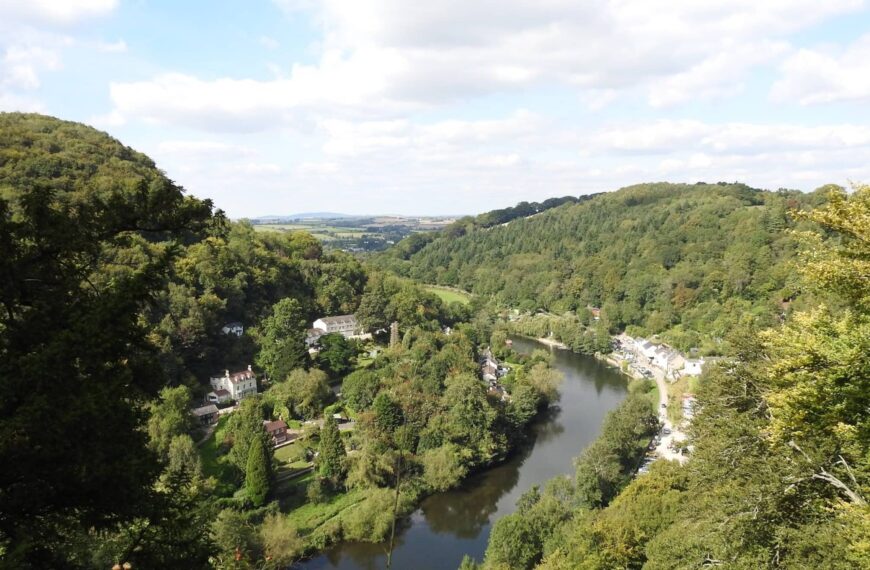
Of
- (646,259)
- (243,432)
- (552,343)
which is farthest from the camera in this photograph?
(646,259)

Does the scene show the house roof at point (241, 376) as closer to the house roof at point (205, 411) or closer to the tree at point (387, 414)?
the house roof at point (205, 411)

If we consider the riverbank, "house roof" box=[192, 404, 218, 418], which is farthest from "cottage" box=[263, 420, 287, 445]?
the riverbank

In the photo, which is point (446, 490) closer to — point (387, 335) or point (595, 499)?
point (595, 499)

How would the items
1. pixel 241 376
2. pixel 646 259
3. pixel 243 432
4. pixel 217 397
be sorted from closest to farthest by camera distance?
pixel 243 432 → pixel 217 397 → pixel 241 376 → pixel 646 259

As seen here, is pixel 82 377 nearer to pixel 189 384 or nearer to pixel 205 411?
pixel 205 411

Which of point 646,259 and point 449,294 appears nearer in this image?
point 646,259

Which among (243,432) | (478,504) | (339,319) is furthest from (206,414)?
(339,319)

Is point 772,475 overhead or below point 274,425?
overhead

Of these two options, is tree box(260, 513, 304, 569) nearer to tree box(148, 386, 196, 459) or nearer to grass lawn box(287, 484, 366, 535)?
grass lawn box(287, 484, 366, 535)
